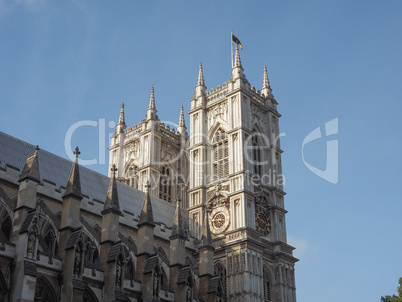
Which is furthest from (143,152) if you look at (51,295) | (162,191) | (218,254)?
(51,295)

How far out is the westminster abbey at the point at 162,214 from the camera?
32.6m

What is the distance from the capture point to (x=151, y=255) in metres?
38.8

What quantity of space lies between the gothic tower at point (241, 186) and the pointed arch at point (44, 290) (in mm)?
17047

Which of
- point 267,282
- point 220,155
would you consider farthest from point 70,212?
point 220,155

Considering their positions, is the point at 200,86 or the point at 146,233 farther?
the point at 200,86

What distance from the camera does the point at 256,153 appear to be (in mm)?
53906

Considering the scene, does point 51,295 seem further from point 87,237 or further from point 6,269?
point 87,237

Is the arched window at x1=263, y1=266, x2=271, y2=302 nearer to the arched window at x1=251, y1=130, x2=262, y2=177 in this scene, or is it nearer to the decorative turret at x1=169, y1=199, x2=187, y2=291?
the arched window at x1=251, y1=130, x2=262, y2=177

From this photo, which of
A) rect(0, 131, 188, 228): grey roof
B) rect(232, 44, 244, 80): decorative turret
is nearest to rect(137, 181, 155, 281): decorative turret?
rect(0, 131, 188, 228): grey roof

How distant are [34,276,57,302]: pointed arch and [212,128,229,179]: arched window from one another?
76.4 feet

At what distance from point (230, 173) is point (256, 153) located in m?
4.25

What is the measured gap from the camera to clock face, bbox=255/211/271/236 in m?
49.9

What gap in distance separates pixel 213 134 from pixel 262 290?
15722 mm

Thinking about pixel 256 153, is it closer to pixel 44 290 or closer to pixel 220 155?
pixel 220 155
